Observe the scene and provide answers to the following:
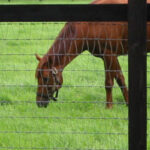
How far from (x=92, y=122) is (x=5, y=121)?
0.98 metres

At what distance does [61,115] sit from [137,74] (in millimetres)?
2751

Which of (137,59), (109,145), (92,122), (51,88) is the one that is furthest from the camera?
(51,88)

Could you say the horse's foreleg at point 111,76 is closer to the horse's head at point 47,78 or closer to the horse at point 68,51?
the horse at point 68,51

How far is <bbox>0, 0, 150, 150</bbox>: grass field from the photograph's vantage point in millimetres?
4727

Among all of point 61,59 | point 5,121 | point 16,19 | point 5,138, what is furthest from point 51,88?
point 16,19

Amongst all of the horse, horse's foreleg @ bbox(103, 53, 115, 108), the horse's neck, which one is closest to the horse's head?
the horse

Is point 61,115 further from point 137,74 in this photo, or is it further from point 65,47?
point 137,74

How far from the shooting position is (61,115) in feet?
19.3

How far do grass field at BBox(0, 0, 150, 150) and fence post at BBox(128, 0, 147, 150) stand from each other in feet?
1.78

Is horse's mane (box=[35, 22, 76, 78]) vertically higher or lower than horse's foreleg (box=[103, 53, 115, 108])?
higher

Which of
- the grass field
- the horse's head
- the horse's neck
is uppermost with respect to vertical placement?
the horse's neck

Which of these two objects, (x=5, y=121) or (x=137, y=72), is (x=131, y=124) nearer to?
(x=137, y=72)

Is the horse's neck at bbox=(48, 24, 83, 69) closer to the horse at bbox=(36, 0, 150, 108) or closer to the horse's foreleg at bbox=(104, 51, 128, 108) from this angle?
the horse at bbox=(36, 0, 150, 108)

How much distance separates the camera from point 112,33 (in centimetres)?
663
